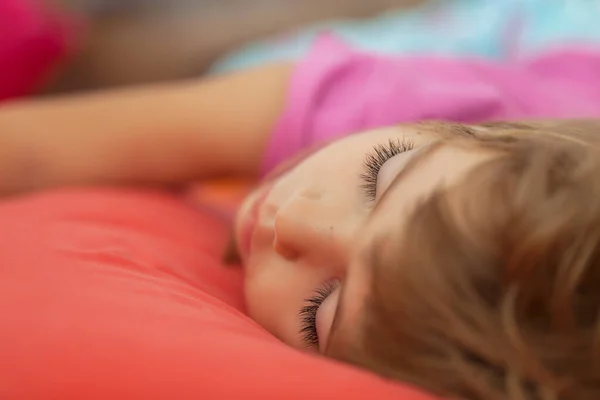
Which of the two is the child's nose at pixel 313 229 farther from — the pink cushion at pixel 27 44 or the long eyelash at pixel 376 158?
the pink cushion at pixel 27 44

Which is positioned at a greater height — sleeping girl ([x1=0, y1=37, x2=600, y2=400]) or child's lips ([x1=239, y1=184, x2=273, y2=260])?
sleeping girl ([x1=0, y1=37, x2=600, y2=400])

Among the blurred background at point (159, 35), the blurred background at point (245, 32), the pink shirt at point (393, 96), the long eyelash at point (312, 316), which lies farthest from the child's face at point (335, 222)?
the blurred background at point (159, 35)

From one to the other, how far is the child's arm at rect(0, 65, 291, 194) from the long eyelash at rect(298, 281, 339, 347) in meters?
0.43

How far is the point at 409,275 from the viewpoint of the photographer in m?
0.54

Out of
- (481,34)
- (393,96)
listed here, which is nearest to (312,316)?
(393,96)

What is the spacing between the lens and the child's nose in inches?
23.6

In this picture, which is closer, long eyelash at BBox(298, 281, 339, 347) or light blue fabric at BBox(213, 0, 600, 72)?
long eyelash at BBox(298, 281, 339, 347)

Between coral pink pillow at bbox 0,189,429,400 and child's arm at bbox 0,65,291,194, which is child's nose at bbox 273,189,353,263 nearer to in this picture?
coral pink pillow at bbox 0,189,429,400

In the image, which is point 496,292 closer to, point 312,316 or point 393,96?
point 312,316

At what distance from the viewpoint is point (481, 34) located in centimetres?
135

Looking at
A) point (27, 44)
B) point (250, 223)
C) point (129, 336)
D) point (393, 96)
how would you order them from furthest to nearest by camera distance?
point (27, 44), point (393, 96), point (250, 223), point (129, 336)

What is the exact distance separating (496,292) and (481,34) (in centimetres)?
92

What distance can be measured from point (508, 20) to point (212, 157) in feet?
2.15

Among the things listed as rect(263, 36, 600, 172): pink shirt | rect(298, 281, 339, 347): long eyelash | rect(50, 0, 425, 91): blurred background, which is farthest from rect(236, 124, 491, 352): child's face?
rect(50, 0, 425, 91): blurred background
